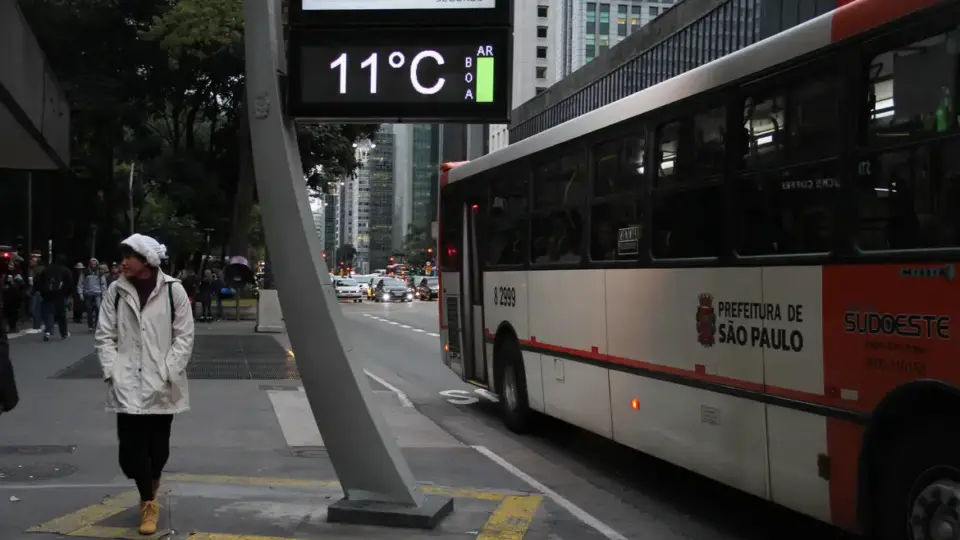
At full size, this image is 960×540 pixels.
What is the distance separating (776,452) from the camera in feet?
19.7

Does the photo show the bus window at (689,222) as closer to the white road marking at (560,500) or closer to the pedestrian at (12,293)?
the white road marking at (560,500)

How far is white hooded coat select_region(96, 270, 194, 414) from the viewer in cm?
591

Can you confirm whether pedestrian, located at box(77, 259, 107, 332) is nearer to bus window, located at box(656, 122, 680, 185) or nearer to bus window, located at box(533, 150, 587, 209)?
bus window, located at box(533, 150, 587, 209)

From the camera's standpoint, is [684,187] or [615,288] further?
[615,288]

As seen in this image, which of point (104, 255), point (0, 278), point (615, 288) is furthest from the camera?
point (104, 255)

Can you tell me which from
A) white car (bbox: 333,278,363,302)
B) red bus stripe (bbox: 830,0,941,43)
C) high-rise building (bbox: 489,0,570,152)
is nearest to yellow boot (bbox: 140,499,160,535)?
red bus stripe (bbox: 830,0,941,43)

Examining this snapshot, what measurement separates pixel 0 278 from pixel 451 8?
3.17 metres

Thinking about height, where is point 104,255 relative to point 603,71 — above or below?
below

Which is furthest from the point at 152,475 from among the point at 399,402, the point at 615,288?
the point at 399,402

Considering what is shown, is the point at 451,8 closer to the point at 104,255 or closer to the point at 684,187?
the point at 684,187

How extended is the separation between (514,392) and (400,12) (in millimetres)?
5589

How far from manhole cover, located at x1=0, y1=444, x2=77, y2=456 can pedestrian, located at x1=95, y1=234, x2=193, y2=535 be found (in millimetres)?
3307

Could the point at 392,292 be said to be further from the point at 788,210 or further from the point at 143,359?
the point at 788,210

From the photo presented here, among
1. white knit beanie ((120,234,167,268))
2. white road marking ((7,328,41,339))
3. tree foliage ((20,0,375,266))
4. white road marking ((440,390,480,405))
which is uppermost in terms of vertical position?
tree foliage ((20,0,375,266))
